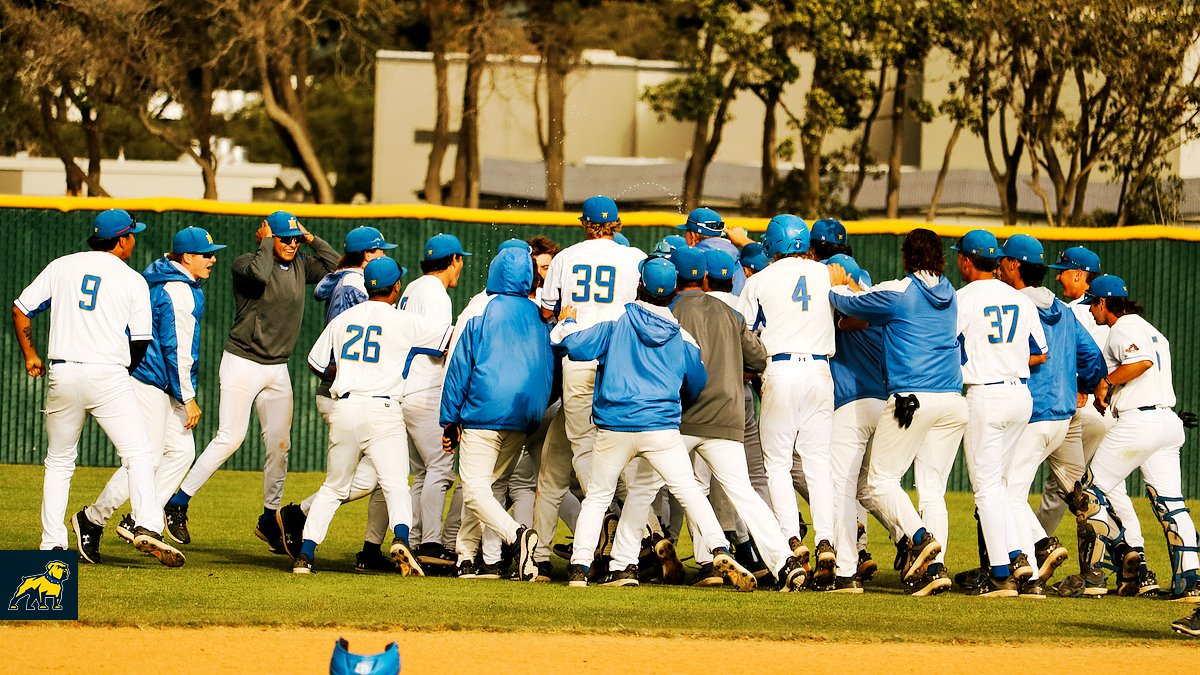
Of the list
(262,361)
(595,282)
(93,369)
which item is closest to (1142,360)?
(595,282)

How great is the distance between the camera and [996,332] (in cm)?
963

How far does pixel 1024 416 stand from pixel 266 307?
205 inches

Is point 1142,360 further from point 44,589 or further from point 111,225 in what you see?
point 44,589

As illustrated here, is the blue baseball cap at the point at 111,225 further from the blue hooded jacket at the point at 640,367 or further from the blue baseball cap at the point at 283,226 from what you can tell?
the blue hooded jacket at the point at 640,367

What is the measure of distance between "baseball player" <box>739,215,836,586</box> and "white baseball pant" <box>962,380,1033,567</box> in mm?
900

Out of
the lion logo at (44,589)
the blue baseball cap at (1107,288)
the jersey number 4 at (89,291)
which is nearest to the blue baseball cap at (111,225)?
the jersey number 4 at (89,291)

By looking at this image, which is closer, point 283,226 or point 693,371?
point 693,371

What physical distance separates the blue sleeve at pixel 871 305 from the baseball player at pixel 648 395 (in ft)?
3.26

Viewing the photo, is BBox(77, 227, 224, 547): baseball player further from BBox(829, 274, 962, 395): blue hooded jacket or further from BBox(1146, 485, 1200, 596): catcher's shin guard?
BBox(1146, 485, 1200, 596): catcher's shin guard

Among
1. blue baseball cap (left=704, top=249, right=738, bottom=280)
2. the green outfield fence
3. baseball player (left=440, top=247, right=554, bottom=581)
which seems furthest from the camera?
the green outfield fence

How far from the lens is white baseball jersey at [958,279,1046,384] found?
31.6 ft

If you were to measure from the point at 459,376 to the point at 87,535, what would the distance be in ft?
8.41

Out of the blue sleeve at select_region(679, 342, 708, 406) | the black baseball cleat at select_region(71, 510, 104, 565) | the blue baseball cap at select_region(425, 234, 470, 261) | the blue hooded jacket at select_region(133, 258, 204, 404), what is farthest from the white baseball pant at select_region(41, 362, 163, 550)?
the blue sleeve at select_region(679, 342, 708, 406)

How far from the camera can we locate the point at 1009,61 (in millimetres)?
29531
